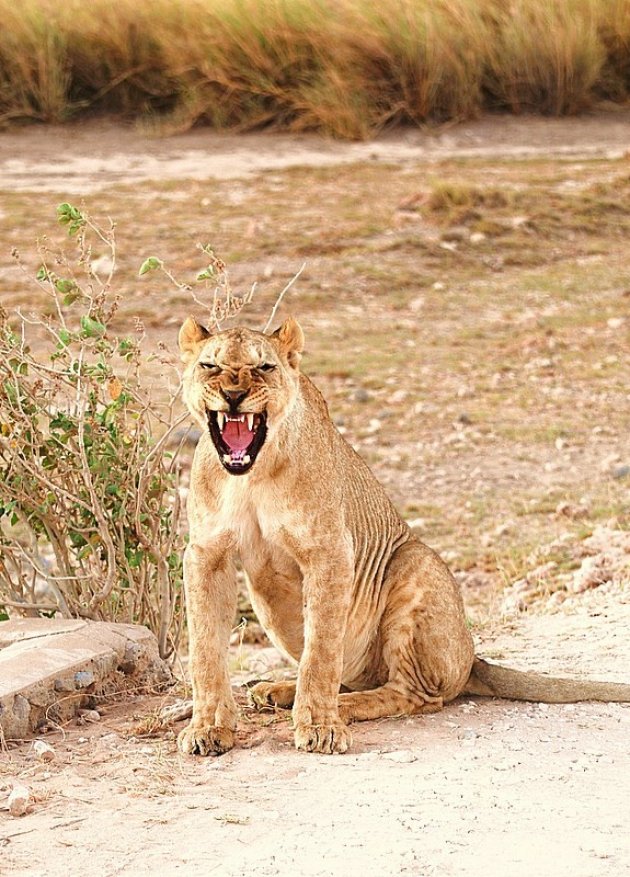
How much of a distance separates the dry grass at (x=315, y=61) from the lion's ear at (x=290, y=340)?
1172 cm

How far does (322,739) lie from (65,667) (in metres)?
0.91

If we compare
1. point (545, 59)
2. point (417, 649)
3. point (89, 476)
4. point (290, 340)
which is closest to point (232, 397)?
point (290, 340)

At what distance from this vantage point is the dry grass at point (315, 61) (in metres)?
16.4

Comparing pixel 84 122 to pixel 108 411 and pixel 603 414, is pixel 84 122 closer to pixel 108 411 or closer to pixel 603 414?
pixel 603 414

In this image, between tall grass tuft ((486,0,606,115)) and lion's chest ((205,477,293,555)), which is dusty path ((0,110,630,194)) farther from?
lion's chest ((205,477,293,555))

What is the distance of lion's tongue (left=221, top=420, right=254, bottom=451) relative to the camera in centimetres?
427

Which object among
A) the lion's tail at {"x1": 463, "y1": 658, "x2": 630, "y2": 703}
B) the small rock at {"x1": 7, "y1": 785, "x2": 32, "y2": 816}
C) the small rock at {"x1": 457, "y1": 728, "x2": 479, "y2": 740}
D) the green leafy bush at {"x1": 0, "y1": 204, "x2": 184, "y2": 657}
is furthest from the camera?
the green leafy bush at {"x1": 0, "y1": 204, "x2": 184, "y2": 657}

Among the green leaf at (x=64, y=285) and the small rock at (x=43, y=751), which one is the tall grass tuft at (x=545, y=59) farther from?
the small rock at (x=43, y=751)

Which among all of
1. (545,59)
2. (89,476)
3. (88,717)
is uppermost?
(545,59)

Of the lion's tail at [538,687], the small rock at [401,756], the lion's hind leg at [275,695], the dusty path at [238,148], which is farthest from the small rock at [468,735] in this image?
the dusty path at [238,148]

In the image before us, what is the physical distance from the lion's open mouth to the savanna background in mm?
855

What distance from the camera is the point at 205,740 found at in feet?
14.9

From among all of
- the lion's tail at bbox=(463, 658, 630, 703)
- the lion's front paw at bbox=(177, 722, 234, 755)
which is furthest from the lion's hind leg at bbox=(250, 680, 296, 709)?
the lion's tail at bbox=(463, 658, 630, 703)

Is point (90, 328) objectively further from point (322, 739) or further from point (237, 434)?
point (322, 739)
